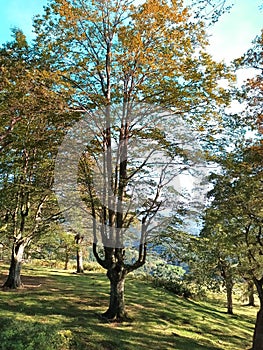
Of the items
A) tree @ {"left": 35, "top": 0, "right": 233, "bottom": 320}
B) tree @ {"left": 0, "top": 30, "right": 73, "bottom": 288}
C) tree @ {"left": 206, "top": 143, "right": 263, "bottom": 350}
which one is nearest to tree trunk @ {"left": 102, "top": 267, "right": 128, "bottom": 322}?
tree @ {"left": 35, "top": 0, "right": 233, "bottom": 320}

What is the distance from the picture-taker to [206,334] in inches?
435

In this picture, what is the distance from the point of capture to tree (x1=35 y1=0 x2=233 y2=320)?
377 inches

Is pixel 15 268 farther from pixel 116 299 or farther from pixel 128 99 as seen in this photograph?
pixel 128 99

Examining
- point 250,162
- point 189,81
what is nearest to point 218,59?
point 189,81

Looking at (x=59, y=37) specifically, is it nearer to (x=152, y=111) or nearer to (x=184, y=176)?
(x=152, y=111)

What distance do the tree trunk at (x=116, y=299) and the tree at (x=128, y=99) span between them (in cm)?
3

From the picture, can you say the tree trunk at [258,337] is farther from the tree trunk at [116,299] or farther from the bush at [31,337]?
the bush at [31,337]

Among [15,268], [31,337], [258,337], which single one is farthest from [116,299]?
[15,268]

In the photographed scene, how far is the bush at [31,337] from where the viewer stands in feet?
19.6

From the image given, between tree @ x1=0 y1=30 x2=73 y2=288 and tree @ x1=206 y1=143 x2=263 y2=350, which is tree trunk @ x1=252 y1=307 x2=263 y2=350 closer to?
tree @ x1=206 y1=143 x2=263 y2=350

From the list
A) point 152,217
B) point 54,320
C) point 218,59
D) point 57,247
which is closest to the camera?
point 54,320

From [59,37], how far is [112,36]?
1691 millimetres

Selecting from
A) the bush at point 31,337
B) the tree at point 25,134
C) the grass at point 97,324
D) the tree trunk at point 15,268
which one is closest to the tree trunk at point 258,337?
the grass at point 97,324

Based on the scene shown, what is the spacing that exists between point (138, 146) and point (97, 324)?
18.6ft
